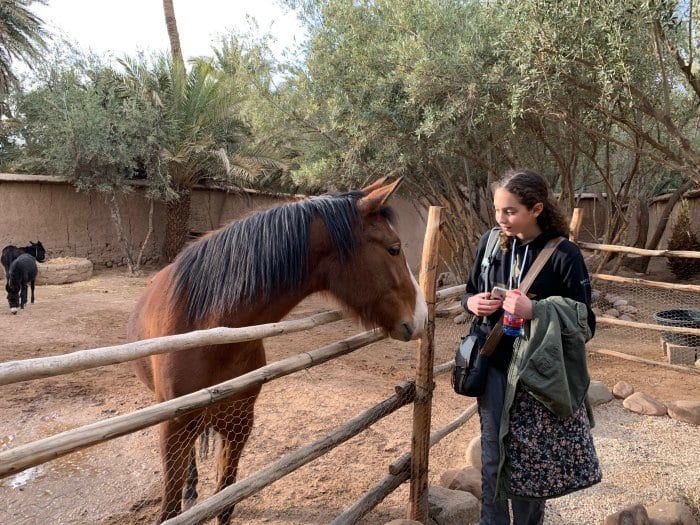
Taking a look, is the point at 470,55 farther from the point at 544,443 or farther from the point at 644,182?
the point at 644,182

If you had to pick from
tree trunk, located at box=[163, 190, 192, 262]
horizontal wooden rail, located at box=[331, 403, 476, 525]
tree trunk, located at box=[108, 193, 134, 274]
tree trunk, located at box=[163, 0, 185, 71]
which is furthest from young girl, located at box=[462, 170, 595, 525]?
Result: tree trunk, located at box=[163, 0, 185, 71]

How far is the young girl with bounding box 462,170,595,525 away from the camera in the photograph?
1.87 meters

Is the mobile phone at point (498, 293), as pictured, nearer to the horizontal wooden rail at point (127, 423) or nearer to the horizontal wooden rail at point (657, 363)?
the horizontal wooden rail at point (127, 423)

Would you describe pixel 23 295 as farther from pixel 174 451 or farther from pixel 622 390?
pixel 622 390

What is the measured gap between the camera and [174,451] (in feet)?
7.21

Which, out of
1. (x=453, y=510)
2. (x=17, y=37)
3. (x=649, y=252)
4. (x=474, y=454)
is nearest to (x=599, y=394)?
(x=649, y=252)

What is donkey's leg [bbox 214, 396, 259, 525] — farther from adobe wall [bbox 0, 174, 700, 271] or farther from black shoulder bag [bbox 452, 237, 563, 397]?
adobe wall [bbox 0, 174, 700, 271]

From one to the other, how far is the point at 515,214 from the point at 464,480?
2.02 meters

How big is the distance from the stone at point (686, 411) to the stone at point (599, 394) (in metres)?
0.53

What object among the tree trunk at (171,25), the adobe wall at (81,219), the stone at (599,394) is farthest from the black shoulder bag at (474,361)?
the tree trunk at (171,25)

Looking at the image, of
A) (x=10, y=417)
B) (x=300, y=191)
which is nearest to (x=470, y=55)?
(x=10, y=417)

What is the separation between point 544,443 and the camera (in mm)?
1887

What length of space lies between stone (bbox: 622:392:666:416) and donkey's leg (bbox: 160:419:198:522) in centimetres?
423

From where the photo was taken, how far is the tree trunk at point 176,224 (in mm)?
12875
